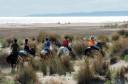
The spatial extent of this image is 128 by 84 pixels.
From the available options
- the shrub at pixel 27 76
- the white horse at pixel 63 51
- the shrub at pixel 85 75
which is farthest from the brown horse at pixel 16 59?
the shrub at pixel 85 75

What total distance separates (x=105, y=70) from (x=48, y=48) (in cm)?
420

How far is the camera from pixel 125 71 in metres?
15.8

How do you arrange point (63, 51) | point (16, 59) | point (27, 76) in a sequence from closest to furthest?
point (27, 76), point (16, 59), point (63, 51)

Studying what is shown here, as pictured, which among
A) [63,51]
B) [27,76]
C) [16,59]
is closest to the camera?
[27,76]

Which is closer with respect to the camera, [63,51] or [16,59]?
[16,59]

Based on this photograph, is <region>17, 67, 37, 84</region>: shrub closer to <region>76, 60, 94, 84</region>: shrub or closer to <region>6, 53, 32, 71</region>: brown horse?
<region>76, 60, 94, 84</region>: shrub

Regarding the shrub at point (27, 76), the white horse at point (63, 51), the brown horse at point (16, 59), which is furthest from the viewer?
the white horse at point (63, 51)

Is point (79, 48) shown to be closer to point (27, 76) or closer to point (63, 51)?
point (63, 51)

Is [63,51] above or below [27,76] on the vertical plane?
above

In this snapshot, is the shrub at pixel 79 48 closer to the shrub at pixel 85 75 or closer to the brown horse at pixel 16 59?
the brown horse at pixel 16 59

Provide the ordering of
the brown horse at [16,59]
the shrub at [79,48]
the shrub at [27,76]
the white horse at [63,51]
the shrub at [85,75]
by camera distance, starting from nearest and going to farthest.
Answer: the shrub at [27,76] → the shrub at [85,75] → the brown horse at [16,59] → the white horse at [63,51] → the shrub at [79,48]

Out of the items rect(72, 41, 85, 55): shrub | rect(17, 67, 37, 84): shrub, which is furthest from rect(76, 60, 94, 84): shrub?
rect(72, 41, 85, 55): shrub

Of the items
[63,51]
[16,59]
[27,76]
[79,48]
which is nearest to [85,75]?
[27,76]

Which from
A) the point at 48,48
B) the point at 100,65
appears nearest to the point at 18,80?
the point at 100,65
